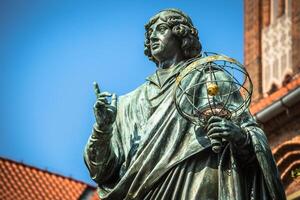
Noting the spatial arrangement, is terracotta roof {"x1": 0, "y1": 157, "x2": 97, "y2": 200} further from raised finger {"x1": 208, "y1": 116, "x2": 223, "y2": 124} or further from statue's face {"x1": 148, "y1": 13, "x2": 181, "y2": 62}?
raised finger {"x1": 208, "y1": 116, "x2": 223, "y2": 124}

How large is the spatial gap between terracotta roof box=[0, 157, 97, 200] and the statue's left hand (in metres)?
34.6

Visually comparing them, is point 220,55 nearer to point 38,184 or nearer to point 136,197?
point 136,197

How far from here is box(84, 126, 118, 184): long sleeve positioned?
9.84 m

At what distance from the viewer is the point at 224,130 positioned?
929 cm

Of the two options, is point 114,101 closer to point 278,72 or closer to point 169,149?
point 169,149

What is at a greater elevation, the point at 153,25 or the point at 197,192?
the point at 153,25

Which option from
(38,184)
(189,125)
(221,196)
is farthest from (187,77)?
(38,184)

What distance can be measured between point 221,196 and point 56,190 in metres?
36.1

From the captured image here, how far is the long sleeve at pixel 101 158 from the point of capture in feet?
32.3

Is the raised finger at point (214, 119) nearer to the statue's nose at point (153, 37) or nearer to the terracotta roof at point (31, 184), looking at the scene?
the statue's nose at point (153, 37)

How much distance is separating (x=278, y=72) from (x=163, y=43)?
Answer: 3901cm

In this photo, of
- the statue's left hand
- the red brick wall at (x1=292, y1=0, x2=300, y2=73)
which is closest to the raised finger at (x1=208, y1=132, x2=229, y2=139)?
the statue's left hand

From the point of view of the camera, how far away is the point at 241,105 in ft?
31.8

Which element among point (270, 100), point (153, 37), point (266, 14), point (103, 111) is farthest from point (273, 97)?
point (103, 111)
